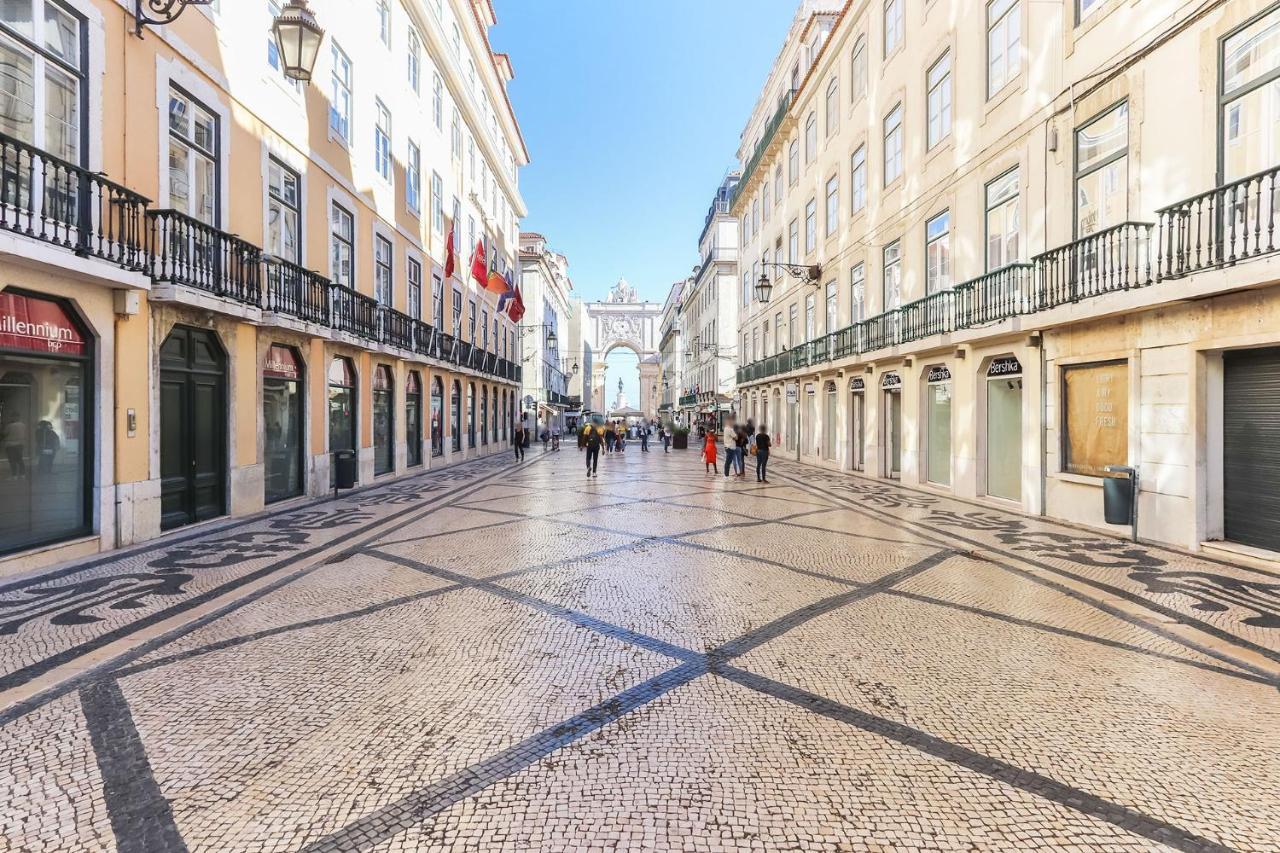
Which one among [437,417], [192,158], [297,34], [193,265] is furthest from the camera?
[437,417]

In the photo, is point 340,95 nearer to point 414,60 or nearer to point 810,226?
point 414,60

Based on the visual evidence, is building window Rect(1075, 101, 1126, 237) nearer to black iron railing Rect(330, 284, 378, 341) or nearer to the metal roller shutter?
the metal roller shutter

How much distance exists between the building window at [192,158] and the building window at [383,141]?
6852mm

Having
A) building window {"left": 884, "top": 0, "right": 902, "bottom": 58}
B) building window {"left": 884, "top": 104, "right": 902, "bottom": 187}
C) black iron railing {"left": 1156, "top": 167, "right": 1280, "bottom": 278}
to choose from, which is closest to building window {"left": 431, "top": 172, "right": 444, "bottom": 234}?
building window {"left": 884, "top": 104, "right": 902, "bottom": 187}

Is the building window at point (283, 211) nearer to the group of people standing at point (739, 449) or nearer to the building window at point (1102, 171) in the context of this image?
the group of people standing at point (739, 449)

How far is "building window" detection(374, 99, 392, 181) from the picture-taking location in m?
16.4

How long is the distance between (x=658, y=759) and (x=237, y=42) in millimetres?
12701

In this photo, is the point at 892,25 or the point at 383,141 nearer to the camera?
the point at 892,25

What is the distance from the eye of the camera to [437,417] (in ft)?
71.0

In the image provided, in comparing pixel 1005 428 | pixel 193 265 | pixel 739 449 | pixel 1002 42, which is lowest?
pixel 739 449

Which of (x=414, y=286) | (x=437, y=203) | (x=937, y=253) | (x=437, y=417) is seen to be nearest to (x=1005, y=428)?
(x=937, y=253)

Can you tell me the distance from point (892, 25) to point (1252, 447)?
14094mm

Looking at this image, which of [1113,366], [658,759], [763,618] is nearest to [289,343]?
[763,618]

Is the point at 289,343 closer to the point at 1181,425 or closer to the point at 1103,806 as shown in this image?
the point at 1103,806
